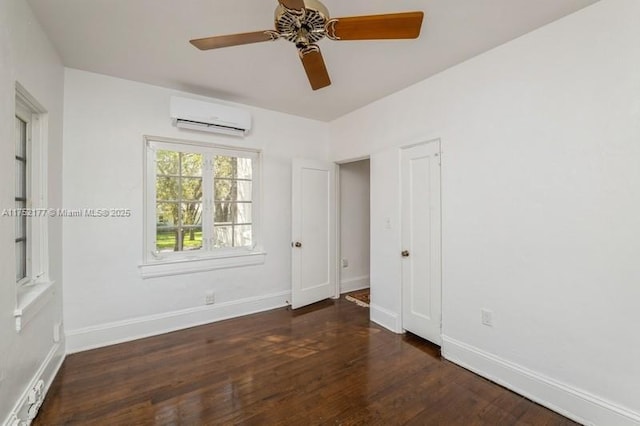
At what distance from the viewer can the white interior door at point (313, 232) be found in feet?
12.2

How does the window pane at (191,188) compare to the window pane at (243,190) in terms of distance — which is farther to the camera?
the window pane at (243,190)

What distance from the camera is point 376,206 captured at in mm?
3395

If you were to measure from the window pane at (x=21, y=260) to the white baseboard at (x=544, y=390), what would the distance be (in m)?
3.44

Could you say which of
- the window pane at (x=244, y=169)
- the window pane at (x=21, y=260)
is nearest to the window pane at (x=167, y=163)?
the window pane at (x=244, y=169)

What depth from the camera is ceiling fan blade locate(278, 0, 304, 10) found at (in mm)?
1285

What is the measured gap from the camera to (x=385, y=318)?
10.5 ft

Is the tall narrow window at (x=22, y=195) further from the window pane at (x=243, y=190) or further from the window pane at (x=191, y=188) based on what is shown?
the window pane at (x=243, y=190)

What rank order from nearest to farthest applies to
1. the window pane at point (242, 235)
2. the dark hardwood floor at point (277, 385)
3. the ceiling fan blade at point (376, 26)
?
the ceiling fan blade at point (376, 26) < the dark hardwood floor at point (277, 385) < the window pane at point (242, 235)

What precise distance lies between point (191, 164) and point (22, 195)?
1458 millimetres

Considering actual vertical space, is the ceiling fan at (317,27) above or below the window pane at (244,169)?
above

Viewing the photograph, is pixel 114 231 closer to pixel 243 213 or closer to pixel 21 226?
pixel 21 226

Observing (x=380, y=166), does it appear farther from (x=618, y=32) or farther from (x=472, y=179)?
(x=618, y=32)

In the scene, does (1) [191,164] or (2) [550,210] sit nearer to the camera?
(2) [550,210]

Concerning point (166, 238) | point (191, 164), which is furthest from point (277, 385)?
point (191, 164)
